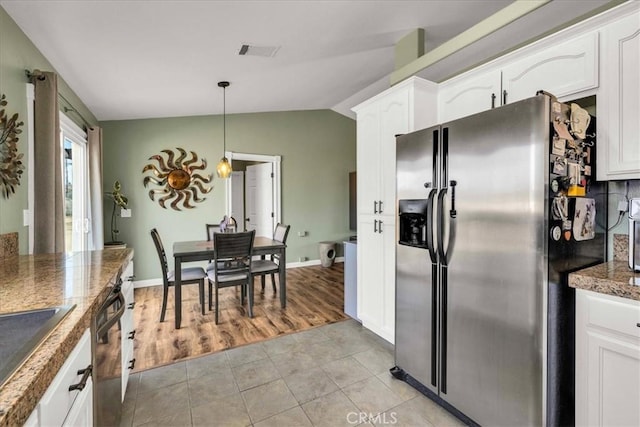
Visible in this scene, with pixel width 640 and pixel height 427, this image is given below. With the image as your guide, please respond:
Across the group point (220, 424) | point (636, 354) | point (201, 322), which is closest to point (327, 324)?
point (201, 322)

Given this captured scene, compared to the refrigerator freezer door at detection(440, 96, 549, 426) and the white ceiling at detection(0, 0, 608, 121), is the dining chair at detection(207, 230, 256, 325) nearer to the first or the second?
the white ceiling at detection(0, 0, 608, 121)

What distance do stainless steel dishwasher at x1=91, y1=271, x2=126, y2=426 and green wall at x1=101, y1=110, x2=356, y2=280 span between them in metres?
3.43

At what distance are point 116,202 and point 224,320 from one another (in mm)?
2489

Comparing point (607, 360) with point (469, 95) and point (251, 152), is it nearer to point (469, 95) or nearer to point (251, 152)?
point (469, 95)

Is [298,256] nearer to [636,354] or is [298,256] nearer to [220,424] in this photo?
[220,424]

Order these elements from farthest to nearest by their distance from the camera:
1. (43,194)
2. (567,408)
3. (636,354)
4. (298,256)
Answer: (298,256) → (43,194) → (567,408) → (636,354)

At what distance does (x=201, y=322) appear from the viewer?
309cm

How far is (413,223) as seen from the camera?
193 centimetres

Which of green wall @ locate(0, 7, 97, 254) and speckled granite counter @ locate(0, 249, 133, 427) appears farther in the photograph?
green wall @ locate(0, 7, 97, 254)

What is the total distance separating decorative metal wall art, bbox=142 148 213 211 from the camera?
4.53m

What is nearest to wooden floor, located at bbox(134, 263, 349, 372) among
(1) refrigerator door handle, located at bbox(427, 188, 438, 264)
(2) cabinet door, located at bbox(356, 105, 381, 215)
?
(2) cabinet door, located at bbox(356, 105, 381, 215)

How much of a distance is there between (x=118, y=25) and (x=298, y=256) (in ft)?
14.0

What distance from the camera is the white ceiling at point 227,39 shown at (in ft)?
6.65

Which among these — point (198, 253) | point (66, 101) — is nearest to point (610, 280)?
point (198, 253)
